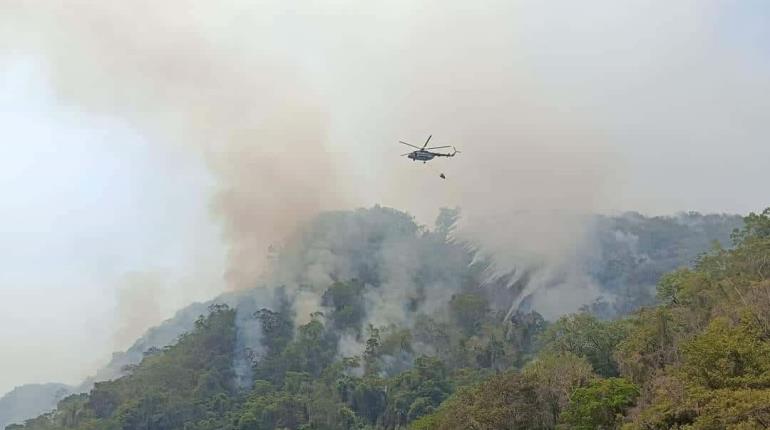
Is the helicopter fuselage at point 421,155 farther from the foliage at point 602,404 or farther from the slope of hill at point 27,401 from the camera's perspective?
the slope of hill at point 27,401

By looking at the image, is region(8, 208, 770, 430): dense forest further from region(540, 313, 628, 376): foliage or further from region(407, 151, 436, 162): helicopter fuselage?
region(407, 151, 436, 162): helicopter fuselage

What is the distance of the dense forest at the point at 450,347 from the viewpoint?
42.7 m

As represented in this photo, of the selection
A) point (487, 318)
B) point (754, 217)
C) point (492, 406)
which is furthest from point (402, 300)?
point (492, 406)

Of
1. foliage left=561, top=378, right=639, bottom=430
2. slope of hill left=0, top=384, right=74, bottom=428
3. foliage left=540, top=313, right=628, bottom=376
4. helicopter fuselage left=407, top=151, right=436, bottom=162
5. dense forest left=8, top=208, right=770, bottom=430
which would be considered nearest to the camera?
dense forest left=8, top=208, right=770, bottom=430

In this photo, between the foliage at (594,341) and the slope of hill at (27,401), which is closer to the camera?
the foliage at (594,341)

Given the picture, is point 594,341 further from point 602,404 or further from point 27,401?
point 27,401

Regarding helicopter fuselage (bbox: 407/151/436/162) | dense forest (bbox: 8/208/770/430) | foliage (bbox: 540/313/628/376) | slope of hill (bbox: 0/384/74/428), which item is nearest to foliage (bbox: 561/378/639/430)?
dense forest (bbox: 8/208/770/430)

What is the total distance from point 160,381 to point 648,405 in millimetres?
89176

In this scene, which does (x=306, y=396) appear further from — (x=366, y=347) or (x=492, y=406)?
(x=492, y=406)

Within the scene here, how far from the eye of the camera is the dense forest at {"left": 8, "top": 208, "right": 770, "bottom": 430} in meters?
42.7

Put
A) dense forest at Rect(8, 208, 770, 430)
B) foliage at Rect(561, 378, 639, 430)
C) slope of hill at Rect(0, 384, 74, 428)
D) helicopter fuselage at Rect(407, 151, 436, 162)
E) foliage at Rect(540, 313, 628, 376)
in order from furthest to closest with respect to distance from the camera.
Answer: slope of hill at Rect(0, 384, 74, 428) → helicopter fuselage at Rect(407, 151, 436, 162) → foliage at Rect(540, 313, 628, 376) → foliage at Rect(561, 378, 639, 430) → dense forest at Rect(8, 208, 770, 430)

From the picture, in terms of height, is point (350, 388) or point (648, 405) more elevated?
point (350, 388)

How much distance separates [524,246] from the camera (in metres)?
151

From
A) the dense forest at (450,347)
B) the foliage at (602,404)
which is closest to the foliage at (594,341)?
the dense forest at (450,347)
